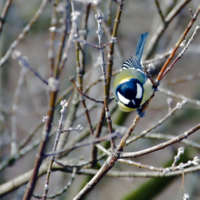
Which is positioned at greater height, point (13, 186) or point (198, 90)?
point (198, 90)

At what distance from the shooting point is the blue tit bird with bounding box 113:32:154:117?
5.83ft

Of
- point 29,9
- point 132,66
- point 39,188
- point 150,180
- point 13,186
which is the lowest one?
point 13,186

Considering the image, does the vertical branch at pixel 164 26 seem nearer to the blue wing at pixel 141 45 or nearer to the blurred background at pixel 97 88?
the blurred background at pixel 97 88

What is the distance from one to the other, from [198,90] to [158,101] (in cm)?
67

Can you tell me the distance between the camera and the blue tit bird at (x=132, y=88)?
5.83 feet

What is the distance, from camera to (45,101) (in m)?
4.25

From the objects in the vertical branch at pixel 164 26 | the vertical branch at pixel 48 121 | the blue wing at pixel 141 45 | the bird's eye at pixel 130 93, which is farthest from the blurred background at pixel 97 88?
the vertical branch at pixel 48 121

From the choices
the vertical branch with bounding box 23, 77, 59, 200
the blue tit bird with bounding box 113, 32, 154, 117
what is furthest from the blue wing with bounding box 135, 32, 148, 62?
the vertical branch with bounding box 23, 77, 59, 200

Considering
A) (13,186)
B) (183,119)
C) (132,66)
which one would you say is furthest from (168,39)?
(13,186)

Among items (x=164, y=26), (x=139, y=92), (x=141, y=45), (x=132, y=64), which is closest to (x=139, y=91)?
(x=139, y=92)

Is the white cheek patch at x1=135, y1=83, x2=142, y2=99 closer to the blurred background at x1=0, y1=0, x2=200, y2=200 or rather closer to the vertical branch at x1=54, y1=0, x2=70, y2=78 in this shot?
the blurred background at x1=0, y1=0, x2=200, y2=200

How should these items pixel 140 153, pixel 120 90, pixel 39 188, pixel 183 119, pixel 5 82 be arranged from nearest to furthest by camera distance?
pixel 140 153, pixel 120 90, pixel 5 82, pixel 183 119, pixel 39 188

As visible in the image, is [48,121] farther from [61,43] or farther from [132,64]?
[132,64]

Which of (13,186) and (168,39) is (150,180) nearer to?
(13,186)
